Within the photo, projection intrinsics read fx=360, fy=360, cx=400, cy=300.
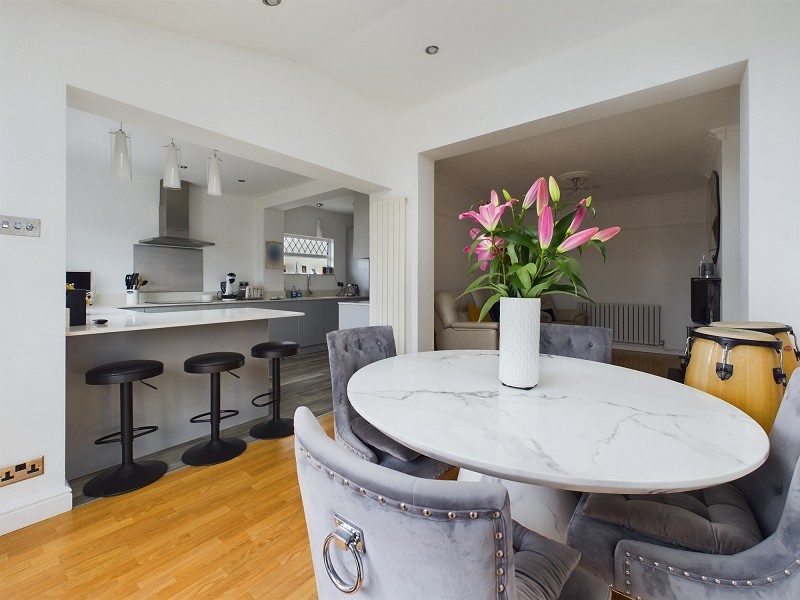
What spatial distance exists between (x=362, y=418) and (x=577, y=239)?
1.15 metres

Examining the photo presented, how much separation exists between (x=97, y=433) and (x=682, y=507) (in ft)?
9.49

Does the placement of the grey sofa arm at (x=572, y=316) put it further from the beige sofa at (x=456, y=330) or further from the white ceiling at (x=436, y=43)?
the white ceiling at (x=436, y=43)

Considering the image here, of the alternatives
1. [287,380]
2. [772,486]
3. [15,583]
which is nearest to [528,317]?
[772,486]

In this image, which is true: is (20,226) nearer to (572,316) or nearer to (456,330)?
(456,330)

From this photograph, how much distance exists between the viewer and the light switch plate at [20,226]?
159cm

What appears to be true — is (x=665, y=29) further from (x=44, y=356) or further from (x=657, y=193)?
(x=657, y=193)

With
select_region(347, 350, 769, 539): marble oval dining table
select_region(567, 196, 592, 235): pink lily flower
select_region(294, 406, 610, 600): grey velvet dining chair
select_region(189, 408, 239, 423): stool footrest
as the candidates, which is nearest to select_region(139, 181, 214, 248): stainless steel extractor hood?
select_region(189, 408, 239, 423): stool footrest

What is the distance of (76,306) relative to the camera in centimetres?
209

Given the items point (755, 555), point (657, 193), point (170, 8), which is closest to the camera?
point (755, 555)

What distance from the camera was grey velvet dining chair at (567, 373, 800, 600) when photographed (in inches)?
29.0

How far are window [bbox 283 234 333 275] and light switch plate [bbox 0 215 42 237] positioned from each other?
4.76 meters

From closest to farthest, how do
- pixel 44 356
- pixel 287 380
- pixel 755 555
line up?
pixel 755 555 < pixel 44 356 < pixel 287 380

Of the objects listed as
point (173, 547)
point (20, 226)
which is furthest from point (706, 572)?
point (20, 226)

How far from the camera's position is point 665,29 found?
217 centimetres
